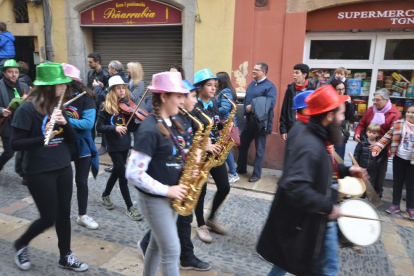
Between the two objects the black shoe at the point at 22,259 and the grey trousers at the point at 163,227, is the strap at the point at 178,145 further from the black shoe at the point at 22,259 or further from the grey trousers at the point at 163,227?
the black shoe at the point at 22,259

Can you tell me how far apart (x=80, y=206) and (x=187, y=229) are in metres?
1.66

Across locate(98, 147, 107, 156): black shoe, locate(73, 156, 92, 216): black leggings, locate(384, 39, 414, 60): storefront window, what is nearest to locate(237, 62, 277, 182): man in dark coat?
locate(384, 39, 414, 60): storefront window

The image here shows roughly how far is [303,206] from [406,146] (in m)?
3.37

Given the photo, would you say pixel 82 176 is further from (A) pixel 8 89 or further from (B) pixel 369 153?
(B) pixel 369 153

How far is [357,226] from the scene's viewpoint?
2340mm

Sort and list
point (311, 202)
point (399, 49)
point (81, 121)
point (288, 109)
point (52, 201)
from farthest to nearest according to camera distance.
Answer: point (399, 49)
point (288, 109)
point (81, 121)
point (52, 201)
point (311, 202)

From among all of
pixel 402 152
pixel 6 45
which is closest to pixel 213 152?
pixel 402 152

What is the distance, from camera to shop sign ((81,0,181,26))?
744 centimetres

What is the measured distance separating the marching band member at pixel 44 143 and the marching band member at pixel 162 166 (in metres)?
0.96

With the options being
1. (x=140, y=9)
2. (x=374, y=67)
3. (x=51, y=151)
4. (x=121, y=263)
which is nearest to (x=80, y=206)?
(x=121, y=263)

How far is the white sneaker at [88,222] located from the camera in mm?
4141

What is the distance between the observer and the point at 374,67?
6406 mm

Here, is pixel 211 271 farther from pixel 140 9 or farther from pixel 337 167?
pixel 140 9

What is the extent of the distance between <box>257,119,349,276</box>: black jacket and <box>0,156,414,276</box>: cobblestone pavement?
116cm
